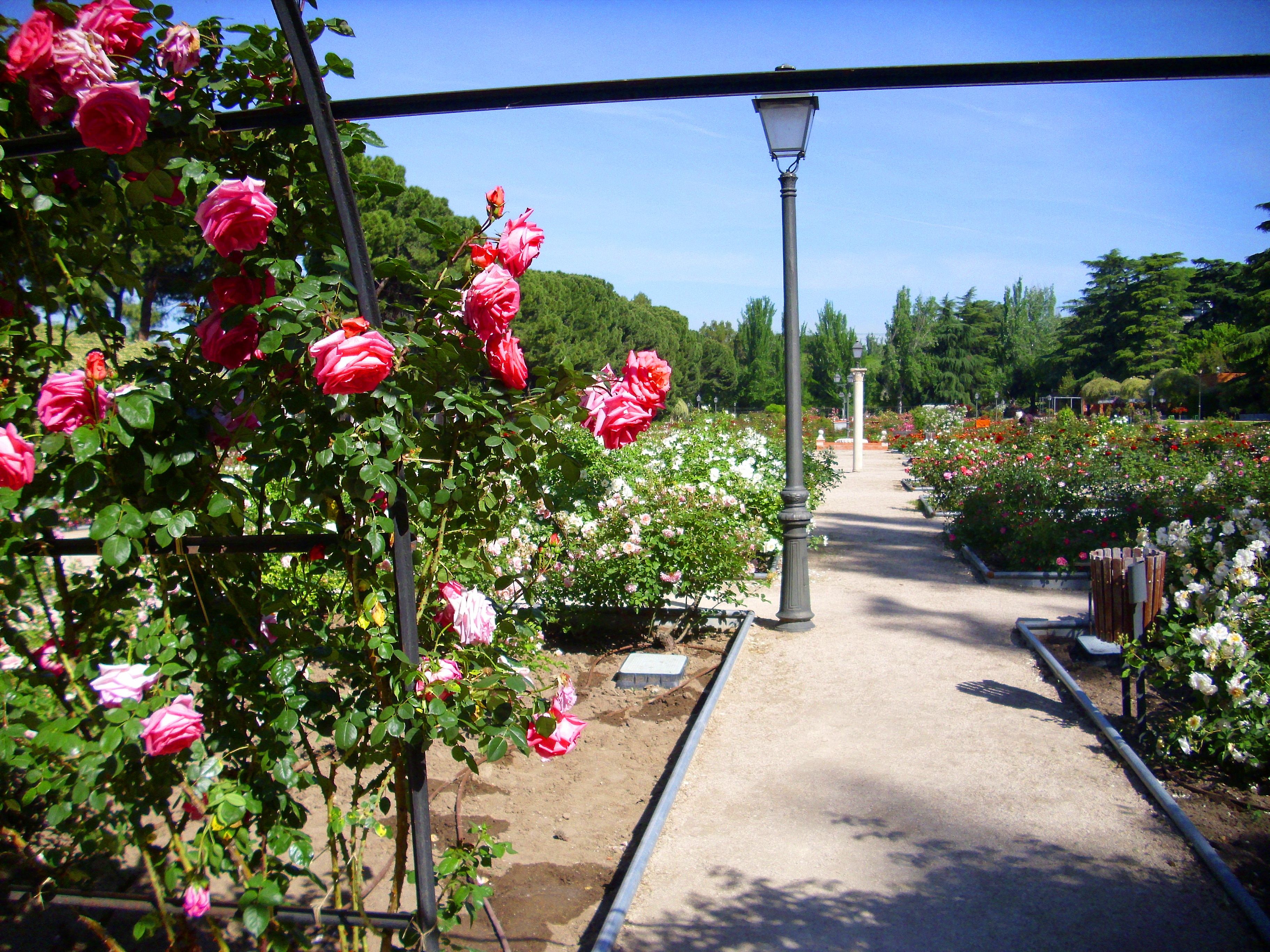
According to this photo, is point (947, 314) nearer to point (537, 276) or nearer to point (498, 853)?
point (537, 276)

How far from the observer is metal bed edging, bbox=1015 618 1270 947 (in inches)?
109

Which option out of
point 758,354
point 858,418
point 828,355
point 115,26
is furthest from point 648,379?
point 758,354

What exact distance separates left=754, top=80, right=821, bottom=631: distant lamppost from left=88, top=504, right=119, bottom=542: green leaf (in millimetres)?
5518

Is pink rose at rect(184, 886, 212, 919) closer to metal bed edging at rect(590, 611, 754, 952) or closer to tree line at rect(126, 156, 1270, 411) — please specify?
metal bed edging at rect(590, 611, 754, 952)

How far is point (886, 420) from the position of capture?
3775 centimetres

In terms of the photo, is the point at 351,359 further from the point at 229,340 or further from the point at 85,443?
the point at 85,443

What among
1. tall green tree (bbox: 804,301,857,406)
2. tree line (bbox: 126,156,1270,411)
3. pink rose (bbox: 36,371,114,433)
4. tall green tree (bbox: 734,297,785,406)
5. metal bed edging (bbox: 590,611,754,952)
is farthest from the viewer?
tall green tree (bbox: 734,297,785,406)

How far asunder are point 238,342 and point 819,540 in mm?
9159

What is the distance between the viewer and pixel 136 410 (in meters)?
1.39

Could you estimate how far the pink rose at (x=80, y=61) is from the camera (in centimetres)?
133

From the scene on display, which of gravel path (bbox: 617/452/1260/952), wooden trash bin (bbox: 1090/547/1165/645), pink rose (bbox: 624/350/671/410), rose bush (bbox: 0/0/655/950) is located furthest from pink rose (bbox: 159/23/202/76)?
wooden trash bin (bbox: 1090/547/1165/645)

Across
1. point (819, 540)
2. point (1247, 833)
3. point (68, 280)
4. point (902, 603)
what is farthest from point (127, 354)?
point (819, 540)

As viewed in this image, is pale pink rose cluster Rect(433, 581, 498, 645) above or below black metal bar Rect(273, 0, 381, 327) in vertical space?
below

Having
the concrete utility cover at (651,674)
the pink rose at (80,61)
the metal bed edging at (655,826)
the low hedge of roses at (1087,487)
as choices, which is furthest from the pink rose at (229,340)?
the low hedge of roses at (1087,487)
